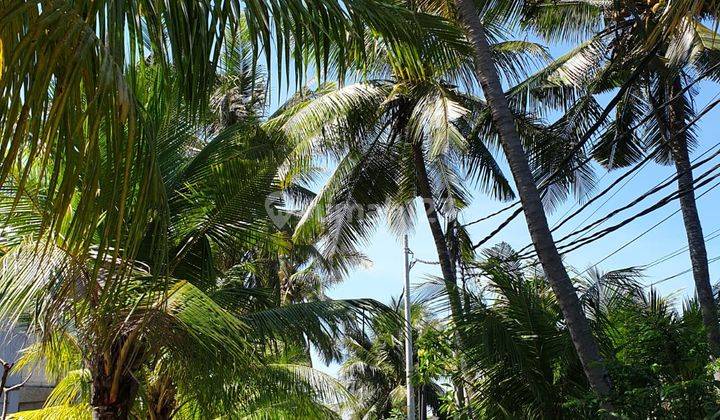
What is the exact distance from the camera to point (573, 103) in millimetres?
15148

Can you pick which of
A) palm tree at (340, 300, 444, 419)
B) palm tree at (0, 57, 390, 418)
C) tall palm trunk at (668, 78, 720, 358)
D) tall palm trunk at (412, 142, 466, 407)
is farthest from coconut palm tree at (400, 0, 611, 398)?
palm tree at (340, 300, 444, 419)

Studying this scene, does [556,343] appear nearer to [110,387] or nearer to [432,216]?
[110,387]

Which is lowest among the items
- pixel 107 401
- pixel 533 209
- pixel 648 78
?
pixel 107 401

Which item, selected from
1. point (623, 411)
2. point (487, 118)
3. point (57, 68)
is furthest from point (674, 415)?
point (487, 118)

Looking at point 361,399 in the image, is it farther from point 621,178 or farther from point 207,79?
point 207,79

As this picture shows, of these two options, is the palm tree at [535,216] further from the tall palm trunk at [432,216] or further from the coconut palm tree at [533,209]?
the tall palm trunk at [432,216]

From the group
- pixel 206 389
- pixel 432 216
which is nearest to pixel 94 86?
pixel 206 389

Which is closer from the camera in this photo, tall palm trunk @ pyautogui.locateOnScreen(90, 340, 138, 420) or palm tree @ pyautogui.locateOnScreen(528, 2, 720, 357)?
tall palm trunk @ pyautogui.locateOnScreen(90, 340, 138, 420)

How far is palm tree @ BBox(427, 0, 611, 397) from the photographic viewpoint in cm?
734

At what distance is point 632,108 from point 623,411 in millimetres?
9692

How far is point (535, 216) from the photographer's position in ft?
25.9

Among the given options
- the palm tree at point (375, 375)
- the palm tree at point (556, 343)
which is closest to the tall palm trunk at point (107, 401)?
the palm tree at point (556, 343)

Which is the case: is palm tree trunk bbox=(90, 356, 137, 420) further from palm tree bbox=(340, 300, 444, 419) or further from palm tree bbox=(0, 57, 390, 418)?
palm tree bbox=(340, 300, 444, 419)

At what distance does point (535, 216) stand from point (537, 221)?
58 mm
